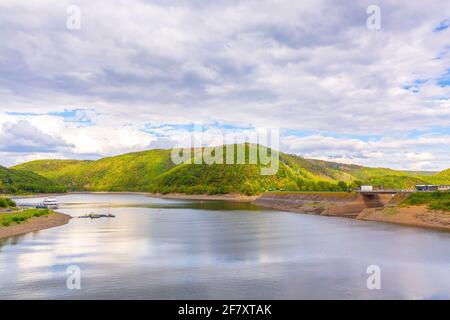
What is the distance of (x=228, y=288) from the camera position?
36.2 meters

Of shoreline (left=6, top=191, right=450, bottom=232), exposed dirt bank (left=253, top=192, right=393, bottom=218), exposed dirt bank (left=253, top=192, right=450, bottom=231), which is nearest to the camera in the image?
shoreline (left=6, top=191, right=450, bottom=232)

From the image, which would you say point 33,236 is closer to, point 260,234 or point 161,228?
point 161,228

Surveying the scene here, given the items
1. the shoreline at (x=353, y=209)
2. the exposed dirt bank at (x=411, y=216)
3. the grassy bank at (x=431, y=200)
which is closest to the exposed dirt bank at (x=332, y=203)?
the shoreline at (x=353, y=209)

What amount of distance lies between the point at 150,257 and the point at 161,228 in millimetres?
34417

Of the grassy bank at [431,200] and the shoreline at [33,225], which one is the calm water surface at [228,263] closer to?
the shoreline at [33,225]

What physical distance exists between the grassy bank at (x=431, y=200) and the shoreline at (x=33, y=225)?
269 ft

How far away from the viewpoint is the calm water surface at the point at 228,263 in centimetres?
3553

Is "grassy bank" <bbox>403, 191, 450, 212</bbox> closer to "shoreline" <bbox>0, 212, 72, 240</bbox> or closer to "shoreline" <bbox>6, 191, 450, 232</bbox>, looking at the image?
"shoreline" <bbox>6, 191, 450, 232</bbox>

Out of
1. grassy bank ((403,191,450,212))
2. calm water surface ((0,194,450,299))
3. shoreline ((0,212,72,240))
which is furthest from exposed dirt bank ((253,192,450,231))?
shoreline ((0,212,72,240))

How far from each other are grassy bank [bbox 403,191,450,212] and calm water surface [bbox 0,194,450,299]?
625 inches

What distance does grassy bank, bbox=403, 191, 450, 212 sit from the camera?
87306 mm

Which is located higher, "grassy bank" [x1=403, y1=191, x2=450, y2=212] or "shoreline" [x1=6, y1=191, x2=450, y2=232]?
"grassy bank" [x1=403, y1=191, x2=450, y2=212]

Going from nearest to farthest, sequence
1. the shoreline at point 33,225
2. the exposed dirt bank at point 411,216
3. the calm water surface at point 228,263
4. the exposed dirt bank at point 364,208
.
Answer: the calm water surface at point 228,263, the shoreline at point 33,225, the exposed dirt bank at point 411,216, the exposed dirt bank at point 364,208
